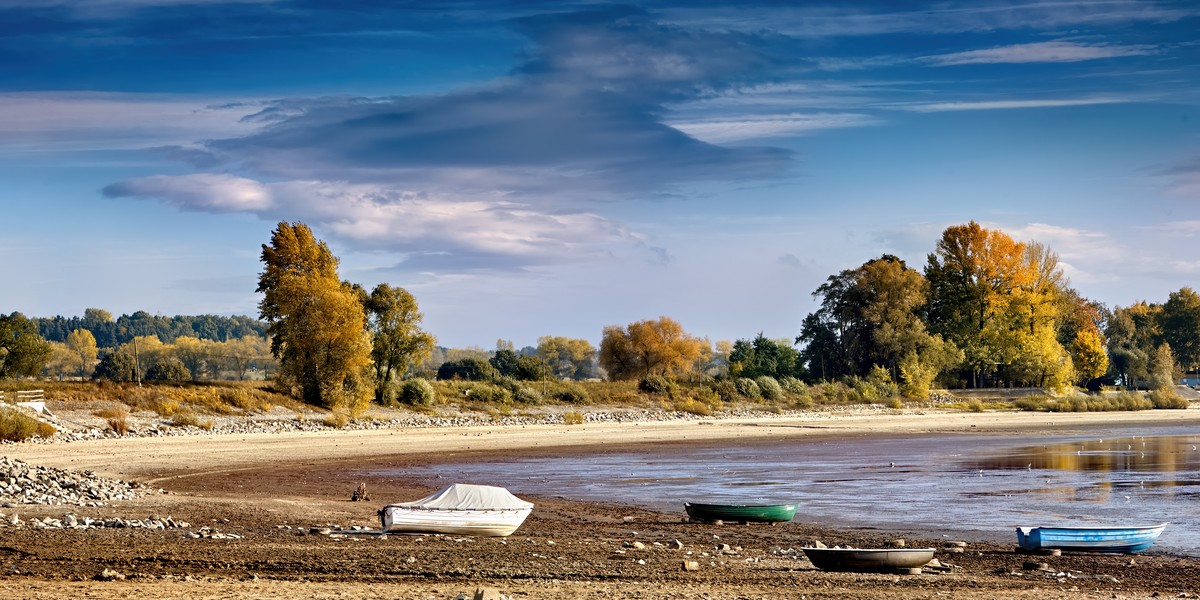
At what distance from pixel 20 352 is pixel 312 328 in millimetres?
16948

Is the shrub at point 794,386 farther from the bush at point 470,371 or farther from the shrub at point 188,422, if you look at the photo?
the shrub at point 188,422

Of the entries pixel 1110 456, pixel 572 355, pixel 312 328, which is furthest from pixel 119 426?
pixel 572 355

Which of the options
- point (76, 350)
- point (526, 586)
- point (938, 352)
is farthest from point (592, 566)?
point (76, 350)

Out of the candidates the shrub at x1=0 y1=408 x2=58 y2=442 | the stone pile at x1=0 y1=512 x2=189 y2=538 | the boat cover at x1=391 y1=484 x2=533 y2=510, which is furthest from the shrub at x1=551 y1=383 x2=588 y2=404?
the boat cover at x1=391 y1=484 x2=533 y2=510

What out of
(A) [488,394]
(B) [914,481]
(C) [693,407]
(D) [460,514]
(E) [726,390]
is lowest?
(B) [914,481]

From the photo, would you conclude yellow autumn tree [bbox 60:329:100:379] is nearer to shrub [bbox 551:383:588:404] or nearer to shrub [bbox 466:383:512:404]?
shrub [bbox 551:383:588:404]

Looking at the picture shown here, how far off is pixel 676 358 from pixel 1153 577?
7596 cm

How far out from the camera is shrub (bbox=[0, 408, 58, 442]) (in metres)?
39.8

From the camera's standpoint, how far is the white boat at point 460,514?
1859cm

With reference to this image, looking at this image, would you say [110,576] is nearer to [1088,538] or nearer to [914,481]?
[1088,538]

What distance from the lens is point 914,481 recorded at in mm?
30984

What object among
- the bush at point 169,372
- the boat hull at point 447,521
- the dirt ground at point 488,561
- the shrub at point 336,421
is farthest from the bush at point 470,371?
the boat hull at point 447,521

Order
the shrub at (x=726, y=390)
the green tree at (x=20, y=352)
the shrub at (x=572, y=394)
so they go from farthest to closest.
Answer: the shrub at (x=726, y=390), the shrub at (x=572, y=394), the green tree at (x=20, y=352)

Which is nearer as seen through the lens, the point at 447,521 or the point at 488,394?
the point at 447,521
